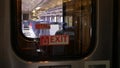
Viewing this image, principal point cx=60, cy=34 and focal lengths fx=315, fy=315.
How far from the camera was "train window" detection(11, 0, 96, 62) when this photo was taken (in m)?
1.92

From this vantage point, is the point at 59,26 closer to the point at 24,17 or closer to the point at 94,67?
the point at 24,17

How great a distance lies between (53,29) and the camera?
6.46ft

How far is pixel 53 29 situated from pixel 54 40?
0.23ft

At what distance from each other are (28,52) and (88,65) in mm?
395

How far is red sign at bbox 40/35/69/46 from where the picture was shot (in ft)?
6.45

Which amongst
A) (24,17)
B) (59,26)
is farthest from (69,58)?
(24,17)

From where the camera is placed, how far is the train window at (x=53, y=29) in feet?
6.31

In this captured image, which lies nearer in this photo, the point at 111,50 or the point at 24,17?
the point at 24,17

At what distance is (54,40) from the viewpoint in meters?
1.98

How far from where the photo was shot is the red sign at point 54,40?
197 centimetres

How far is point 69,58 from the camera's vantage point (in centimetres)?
201

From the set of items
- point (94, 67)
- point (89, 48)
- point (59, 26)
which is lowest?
point (94, 67)

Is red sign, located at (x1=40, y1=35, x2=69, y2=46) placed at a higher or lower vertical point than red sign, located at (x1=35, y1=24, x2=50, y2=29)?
lower

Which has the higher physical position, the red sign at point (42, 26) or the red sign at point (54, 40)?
the red sign at point (42, 26)
